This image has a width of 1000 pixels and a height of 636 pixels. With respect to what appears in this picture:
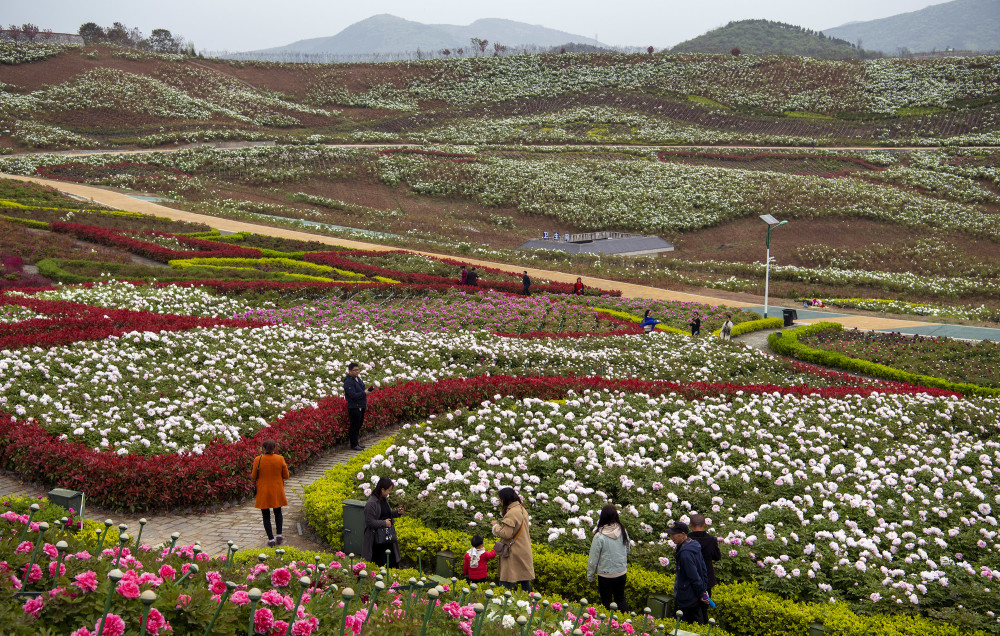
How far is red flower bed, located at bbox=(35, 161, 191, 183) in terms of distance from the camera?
153ft

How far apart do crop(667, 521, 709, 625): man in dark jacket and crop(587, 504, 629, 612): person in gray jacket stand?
0.55m

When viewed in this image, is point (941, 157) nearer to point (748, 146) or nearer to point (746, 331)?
point (748, 146)

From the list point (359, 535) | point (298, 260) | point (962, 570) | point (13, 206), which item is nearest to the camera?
point (962, 570)

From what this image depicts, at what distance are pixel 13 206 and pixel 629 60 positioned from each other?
9148cm

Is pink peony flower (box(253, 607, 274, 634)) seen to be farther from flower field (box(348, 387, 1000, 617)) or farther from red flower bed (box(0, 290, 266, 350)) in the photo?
red flower bed (box(0, 290, 266, 350))

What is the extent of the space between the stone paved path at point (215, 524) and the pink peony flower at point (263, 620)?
14.9 feet

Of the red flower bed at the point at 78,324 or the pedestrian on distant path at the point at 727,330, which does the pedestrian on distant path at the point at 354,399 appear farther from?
the pedestrian on distant path at the point at 727,330

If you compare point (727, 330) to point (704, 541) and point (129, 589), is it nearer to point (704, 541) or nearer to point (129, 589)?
point (704, 541)

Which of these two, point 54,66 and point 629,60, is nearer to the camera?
point 54,66

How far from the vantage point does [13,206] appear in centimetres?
3191

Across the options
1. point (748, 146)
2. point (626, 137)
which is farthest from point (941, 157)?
point (626, 137)

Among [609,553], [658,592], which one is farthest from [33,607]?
[658,592]

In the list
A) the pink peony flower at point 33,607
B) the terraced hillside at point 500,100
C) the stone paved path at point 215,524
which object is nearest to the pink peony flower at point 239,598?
the pink peony flower at point 33,607

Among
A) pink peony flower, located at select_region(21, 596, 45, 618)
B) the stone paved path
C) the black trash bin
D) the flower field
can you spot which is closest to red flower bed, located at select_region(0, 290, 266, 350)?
the stone paved path
